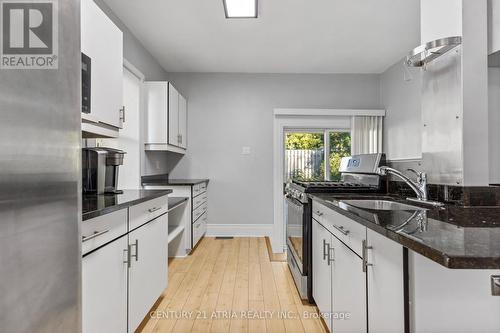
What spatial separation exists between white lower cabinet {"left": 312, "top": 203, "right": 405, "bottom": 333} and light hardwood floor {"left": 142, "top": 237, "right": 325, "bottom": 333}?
316 mm

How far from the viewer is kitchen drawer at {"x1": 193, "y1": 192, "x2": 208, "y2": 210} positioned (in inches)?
150

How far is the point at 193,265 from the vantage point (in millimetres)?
3285

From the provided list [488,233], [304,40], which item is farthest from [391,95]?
[488,233]

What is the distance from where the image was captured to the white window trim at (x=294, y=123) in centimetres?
448

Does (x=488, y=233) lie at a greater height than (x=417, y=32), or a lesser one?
lesser

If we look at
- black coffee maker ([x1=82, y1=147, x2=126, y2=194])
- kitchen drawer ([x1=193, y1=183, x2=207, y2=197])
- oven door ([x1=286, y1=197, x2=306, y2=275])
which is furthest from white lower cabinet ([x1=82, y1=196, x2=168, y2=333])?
kitchen drawer ([x1=193, y1=183, x2=207, y2=197])

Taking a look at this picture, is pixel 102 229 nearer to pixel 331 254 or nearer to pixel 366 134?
pixel 331 254

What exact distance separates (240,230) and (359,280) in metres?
3.48

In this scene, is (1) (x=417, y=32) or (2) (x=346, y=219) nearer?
(2) (x=346, y=219)

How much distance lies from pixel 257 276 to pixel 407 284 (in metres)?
2.21

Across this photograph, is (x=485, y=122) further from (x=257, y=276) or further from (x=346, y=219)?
(x=257, y=276)

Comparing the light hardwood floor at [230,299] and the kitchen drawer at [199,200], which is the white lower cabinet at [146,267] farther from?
the kitchen drawer at [199,200]

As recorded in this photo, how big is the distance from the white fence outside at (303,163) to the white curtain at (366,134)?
56 centimetres

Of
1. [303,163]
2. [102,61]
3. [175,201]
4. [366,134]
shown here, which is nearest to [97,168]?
[102,61]
